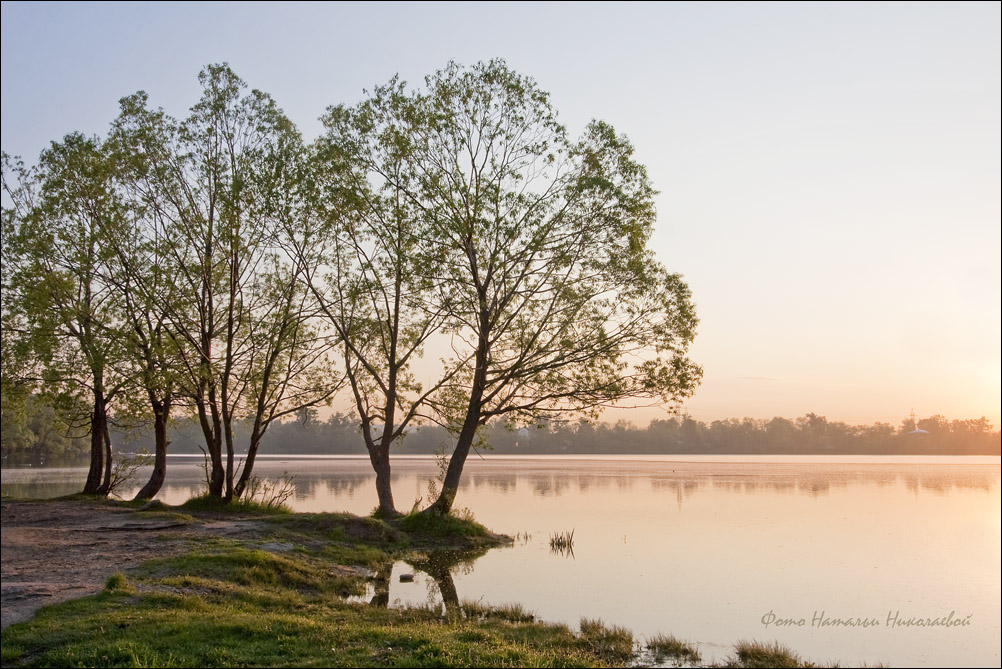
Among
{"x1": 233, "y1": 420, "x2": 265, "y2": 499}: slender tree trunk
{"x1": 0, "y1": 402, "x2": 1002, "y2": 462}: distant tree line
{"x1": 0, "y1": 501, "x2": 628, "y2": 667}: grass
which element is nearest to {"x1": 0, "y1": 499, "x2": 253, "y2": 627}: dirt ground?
{"x1": 0, "y1": 501, "x2": 628, "y2": 667}: grass

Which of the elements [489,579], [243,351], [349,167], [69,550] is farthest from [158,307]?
[489,579]

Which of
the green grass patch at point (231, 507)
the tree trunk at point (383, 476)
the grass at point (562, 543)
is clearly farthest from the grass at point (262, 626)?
the green grass patch at point (231, 507)

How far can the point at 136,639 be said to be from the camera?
402 inches

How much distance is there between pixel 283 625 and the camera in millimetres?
11289

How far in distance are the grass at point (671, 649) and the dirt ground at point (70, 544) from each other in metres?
9.25

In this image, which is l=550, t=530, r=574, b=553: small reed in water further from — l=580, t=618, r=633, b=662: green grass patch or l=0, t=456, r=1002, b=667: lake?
l=580, t=618, r=633, b=662: green grass patch

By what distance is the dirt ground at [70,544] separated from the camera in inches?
506

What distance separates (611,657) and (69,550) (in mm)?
12669

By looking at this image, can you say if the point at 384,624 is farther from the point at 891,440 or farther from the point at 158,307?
the point at 891,440

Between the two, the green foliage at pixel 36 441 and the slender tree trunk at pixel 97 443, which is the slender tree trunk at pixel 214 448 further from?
the green foliage at pixel 36 441

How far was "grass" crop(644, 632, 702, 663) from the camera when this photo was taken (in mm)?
11508

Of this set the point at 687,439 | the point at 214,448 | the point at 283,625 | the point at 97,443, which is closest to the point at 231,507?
the point at 214,448

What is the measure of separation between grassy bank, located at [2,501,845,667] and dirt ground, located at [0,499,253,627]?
456mm

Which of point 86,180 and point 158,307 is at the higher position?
point 86,180
